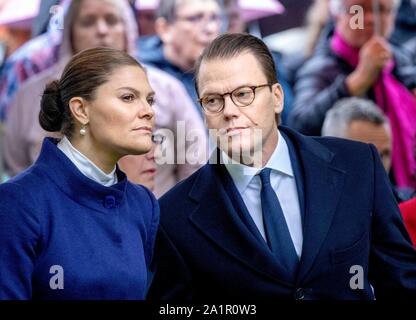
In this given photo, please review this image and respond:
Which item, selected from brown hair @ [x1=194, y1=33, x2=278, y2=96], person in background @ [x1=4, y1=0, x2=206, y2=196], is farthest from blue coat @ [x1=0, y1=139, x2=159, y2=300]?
person in background @ [x1=4, y1=0, x2=206, y2=196]

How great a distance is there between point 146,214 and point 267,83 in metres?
0.43

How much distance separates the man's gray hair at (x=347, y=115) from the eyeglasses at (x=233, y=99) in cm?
120

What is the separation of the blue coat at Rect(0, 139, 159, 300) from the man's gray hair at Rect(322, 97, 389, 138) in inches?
53.3

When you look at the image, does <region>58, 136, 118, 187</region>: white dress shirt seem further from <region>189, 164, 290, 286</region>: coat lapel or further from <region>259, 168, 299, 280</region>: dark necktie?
<region>259, 168, 299, 280</region>: dark necktie

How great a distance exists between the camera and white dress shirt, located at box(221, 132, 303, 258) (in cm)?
230

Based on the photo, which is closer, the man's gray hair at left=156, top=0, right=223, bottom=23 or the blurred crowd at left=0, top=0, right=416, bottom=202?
the blurred crowd at left=0, top=0, right=416, bottom=202

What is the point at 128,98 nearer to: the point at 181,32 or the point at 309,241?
the point at 309,241

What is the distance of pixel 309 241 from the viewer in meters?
2.23

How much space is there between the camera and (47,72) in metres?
3.68

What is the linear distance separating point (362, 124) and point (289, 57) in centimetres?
41

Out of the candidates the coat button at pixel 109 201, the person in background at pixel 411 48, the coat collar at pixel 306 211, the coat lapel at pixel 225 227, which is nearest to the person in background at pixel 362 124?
the person in background at pixel 411 48

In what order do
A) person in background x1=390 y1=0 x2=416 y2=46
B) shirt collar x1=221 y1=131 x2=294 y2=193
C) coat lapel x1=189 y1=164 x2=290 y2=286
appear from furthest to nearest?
person in background x1=390 y1=0 x2=416 y2=46
shirt collar x1=221 y1=131 x2=294 y2=193
coat lapel x1=189 y1=164 x2=290 y2=286
